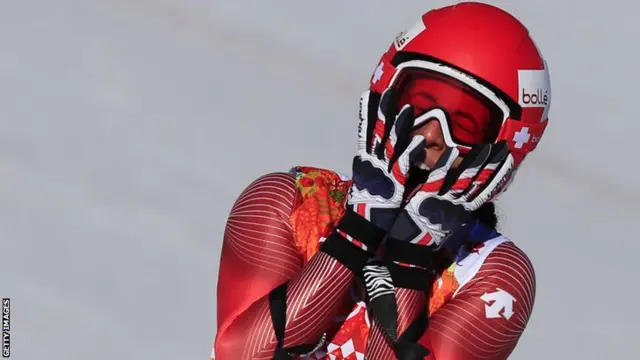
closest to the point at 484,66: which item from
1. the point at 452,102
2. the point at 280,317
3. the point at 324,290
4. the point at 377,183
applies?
the point at 452,102

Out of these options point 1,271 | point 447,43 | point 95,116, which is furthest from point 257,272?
point 95,116

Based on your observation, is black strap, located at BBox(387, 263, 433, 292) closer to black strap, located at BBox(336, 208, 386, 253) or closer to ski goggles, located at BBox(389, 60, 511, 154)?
black strap, located at BBox(336, 208, 386, 253)

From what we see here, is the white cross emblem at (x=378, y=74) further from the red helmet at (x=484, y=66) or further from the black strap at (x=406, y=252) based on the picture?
the black strap at (x=406, y=252)

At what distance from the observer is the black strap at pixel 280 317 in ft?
12.4

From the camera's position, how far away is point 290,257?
391 cm

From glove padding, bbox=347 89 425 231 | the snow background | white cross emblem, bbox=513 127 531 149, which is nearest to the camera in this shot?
glove padding, bbox=347 89 425 231

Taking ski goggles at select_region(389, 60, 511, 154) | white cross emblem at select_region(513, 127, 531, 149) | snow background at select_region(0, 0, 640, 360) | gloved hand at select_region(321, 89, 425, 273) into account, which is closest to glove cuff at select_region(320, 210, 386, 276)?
gloved hand at select_region(321, 89, 425, 273)

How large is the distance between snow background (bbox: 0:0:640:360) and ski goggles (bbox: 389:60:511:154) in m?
1.67

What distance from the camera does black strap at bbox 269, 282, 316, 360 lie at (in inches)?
149

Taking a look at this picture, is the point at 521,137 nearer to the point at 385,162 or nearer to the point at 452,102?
the point at 452,102

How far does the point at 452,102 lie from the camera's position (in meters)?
3.81

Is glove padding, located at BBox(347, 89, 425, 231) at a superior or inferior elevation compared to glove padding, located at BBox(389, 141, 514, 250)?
superior

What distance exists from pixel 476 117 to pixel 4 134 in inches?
111

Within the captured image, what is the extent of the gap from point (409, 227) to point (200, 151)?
2.42 metres
